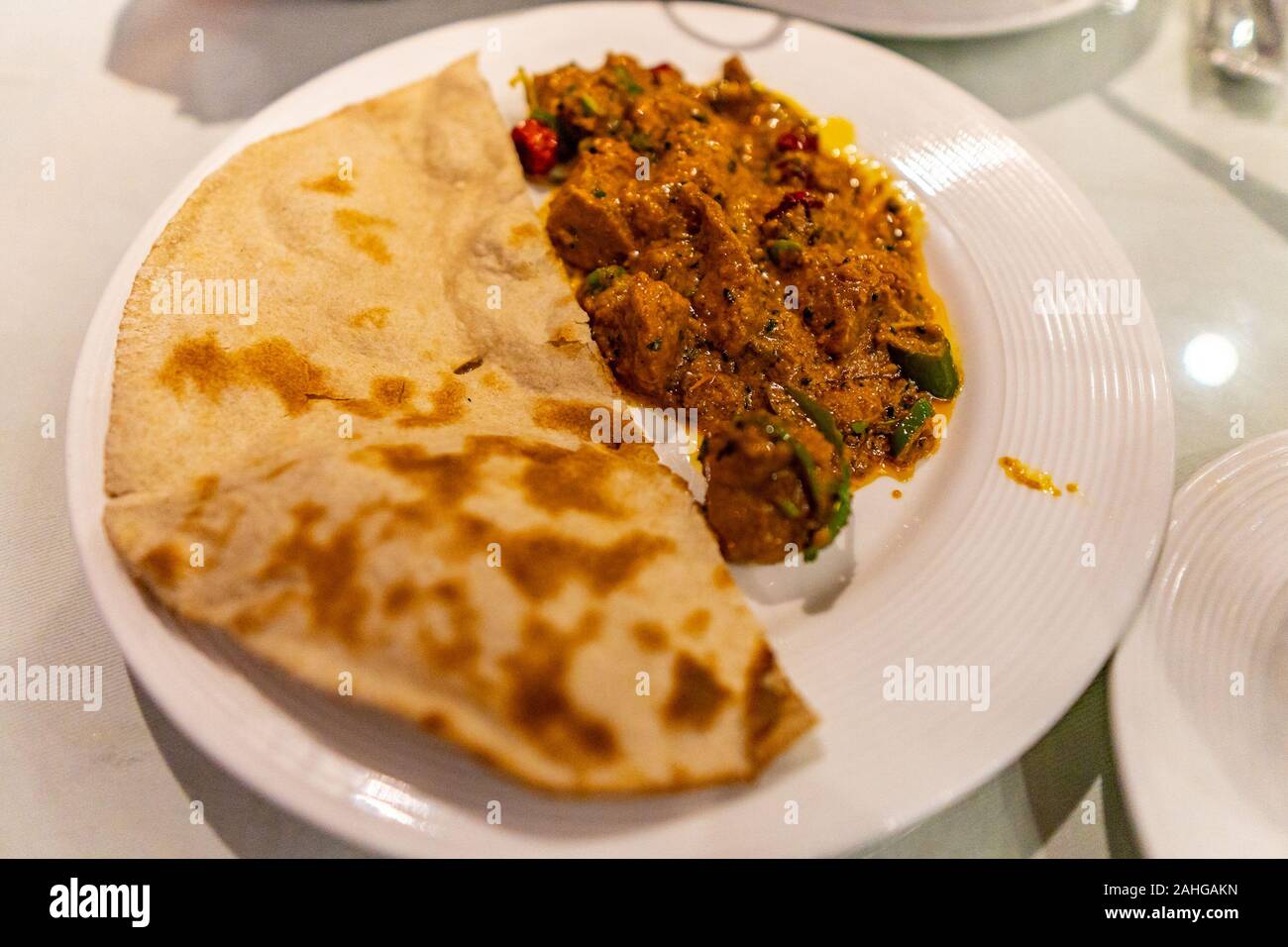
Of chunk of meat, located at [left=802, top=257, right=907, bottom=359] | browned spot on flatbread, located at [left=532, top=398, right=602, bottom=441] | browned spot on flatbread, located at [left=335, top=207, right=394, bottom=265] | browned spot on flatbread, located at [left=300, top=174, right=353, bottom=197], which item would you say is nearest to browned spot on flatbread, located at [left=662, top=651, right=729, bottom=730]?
browned spot on flatbread, located at [left=532, top=398, right=602, bottom=441]

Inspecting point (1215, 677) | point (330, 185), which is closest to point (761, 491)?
point (1215, 677)

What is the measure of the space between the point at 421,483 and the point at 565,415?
0.63m

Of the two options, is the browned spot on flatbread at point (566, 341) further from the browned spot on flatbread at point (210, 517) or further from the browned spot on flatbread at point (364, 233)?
the browned spot on flatbread at point (210, 517)

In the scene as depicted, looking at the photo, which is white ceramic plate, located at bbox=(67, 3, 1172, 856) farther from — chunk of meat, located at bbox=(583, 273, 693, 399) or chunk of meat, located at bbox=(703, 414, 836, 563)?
chunk of meat, located at bbox=(583, 273, 693, 399)

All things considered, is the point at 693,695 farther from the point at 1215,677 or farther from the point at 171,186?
the point at 171,186

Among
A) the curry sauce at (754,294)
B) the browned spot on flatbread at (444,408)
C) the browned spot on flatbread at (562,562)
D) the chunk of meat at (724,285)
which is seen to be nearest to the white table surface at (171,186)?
the browned spot on flatbread at (562,562)

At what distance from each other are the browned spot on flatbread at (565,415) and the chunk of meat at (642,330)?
8.7 inches

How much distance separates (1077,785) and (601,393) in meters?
1.77

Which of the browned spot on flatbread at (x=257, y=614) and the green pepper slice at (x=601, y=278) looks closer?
the browned spot on flatbread at (x=257, y=614)

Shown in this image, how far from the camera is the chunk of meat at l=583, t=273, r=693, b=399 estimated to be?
2.79 m

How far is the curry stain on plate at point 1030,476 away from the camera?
249 centimetres

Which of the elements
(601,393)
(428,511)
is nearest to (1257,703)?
(601,393)

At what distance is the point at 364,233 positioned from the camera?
2.95 meters
